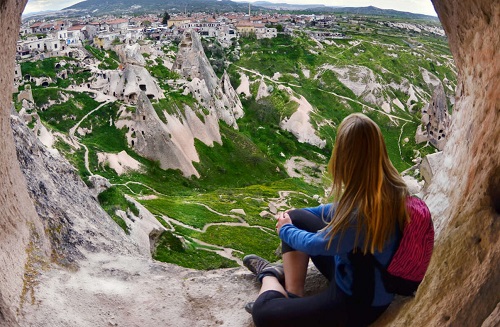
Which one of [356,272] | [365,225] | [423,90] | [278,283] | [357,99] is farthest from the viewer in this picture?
[423,90]

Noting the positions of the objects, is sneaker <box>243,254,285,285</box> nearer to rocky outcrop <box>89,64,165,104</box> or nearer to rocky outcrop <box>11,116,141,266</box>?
rocky outcrop <box>11,116,141,266</box>

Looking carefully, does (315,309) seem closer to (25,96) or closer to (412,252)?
(412,252)

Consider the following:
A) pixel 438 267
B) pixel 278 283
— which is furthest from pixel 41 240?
pixel 438 267

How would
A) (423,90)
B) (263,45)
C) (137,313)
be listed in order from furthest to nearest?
1. (263,45)
2. (423,90)
3. (137,313)

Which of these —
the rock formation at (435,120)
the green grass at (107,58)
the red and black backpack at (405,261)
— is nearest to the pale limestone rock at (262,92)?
the green grass at (107,58)

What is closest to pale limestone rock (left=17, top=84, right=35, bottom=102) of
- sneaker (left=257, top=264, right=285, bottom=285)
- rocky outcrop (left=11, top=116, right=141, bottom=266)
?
rocky outcrop (left=11, top=116, right=141, bottom=266)

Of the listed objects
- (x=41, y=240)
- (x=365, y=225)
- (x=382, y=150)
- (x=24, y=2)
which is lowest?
(x=41, y=240)

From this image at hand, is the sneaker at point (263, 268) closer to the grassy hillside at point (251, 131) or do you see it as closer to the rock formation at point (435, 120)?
the grassy hillside at point (251, 131)

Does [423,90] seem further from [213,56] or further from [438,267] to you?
[438,267]
